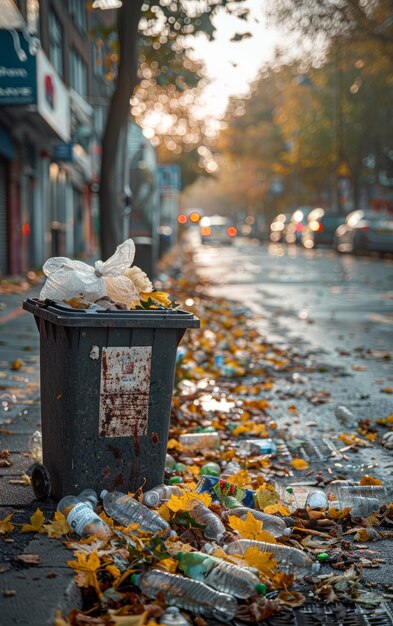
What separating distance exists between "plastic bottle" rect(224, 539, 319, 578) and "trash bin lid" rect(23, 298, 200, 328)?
1.05 metres

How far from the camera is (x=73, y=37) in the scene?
33.6 metres

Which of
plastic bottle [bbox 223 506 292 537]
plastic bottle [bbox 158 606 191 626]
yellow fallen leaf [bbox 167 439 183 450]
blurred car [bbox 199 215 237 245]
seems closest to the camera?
plastic bottle [bbox 158 606 191 626]

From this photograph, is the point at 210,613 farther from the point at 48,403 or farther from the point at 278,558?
the point at 48,403

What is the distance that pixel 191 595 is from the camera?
3.40 m

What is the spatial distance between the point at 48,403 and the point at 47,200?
2422cm

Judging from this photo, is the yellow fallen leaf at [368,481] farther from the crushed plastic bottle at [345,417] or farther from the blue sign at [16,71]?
the blue sign at [16,71]

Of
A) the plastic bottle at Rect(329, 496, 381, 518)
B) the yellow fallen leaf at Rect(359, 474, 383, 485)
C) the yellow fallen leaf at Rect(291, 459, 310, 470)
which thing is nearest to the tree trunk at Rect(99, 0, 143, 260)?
the yellow fallen leaf at Rect(291, 459, 310, 470)

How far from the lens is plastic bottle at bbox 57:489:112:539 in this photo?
3.86 m

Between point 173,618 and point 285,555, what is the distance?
80 centimetres

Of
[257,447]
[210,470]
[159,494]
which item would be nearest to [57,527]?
[159,494]

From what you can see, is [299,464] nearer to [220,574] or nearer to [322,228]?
[220,574]

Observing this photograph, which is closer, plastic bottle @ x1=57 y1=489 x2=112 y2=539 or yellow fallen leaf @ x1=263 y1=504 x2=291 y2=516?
plastic bottle @ x1=57 y1=489 x2=112 y2=539

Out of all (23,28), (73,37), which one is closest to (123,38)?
(23,28)

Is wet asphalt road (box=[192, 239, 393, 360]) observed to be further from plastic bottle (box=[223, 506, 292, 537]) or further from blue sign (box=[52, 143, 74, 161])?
plastic bottle (box=[223, 506, 292, 537])
